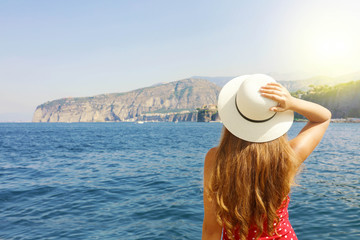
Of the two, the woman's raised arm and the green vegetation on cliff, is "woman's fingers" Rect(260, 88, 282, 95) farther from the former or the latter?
the green vegetation on cliff

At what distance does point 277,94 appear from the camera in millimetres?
1767

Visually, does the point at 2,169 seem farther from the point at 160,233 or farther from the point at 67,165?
the point at 160,233

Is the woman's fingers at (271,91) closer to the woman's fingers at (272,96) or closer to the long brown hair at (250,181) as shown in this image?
the woman's fingers at (272,96)

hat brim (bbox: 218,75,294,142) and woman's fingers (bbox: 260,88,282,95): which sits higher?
woman's fingers (bbox: 260,88,282,95)

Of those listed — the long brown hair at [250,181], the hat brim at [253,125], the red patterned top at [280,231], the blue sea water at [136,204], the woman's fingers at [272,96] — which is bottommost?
the blue sea water at [136,204]

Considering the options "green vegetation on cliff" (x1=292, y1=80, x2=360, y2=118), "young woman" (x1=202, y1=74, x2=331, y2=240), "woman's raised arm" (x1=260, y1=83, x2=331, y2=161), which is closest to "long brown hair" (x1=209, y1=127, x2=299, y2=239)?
"young woman" (x1=202, y1=74, x2=331, y2=240)

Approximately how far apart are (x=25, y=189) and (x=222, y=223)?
1411 centimetres

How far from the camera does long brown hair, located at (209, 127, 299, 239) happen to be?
1905 millimetres

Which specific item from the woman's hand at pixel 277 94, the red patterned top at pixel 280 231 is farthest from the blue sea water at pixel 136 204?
the woman's hand at pixel 277 94

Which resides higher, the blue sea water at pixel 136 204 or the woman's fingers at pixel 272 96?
the woman's fingers at pixel 272 96

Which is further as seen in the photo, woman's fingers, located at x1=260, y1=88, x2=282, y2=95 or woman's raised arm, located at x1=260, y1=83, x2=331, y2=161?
woman's raised arm, located at x1=260, y1=83, x2=331, y2=161

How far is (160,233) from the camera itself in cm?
785

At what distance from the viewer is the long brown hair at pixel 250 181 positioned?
191 cm

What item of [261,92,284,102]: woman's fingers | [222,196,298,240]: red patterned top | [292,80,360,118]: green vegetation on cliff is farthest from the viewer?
[292,80,360,118]: green vegetation on cliff
